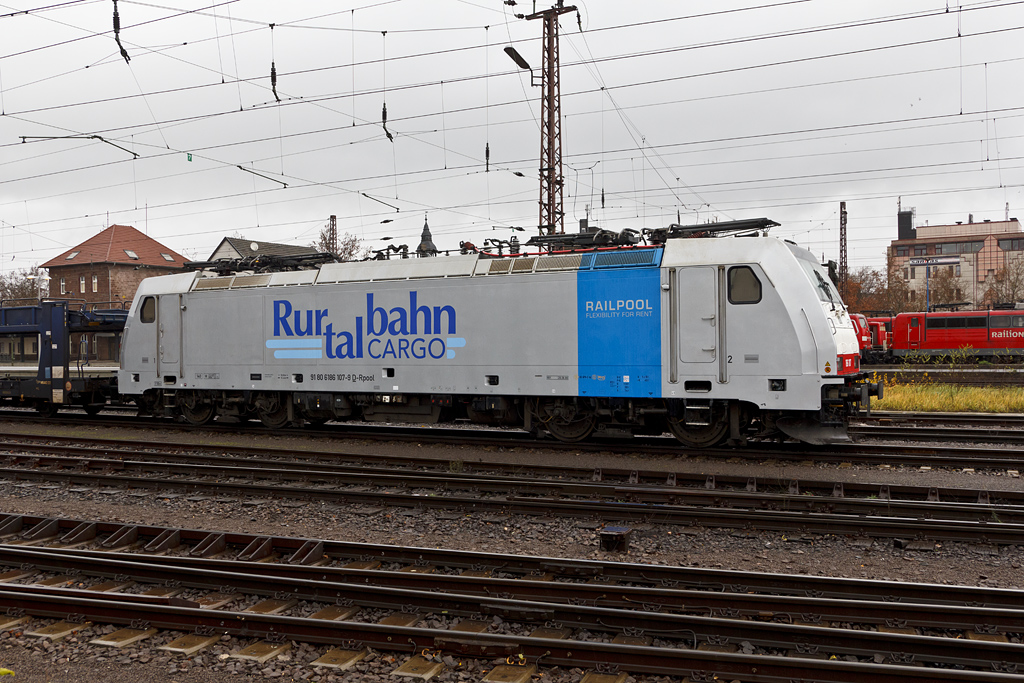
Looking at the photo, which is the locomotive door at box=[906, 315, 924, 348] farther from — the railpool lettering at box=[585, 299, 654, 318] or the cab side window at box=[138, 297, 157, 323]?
the cab side window at box=[138, 297, 157, 323]

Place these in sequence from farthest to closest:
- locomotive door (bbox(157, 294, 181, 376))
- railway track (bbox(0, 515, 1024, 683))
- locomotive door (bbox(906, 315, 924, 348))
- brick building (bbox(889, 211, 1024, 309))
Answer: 1. brick building (bbox(889, 211, 1024, 309))
2. locomotive door (bbox(906, 315, 924, 348))
3. locomotive door (bbox(157, 294, 181, 376))
4. railway track (bbox(0, 515, 1024, 683))

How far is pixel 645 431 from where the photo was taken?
12562 millimetres

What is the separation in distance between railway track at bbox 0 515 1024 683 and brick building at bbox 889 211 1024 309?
79.1 metres

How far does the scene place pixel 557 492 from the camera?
9.45 m

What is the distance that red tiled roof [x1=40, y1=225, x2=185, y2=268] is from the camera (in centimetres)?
5866

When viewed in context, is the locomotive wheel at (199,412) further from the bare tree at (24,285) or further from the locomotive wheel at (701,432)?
the bare tree at (24,285)

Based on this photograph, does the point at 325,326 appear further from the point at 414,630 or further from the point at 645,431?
the point at 414,630

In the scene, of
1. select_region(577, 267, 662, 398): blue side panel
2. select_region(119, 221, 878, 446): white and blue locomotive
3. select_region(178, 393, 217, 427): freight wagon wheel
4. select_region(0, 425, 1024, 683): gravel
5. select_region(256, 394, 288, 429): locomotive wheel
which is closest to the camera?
select_region(0, 425, 1024, 683): gravel

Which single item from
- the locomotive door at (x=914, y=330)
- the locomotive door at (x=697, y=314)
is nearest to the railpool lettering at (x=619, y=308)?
the locomotive door at (x=697, y=314)

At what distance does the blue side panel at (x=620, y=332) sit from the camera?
1181 centimetres

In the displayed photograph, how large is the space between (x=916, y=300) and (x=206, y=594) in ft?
210

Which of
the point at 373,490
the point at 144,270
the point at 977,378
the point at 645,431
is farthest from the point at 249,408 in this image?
the point at 144,270

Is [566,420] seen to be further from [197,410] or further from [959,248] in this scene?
[959,248]

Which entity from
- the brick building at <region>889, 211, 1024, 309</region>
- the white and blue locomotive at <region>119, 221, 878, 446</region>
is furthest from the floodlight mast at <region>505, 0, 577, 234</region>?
the brick building at <region>889, 211, 1024, 309</region>
